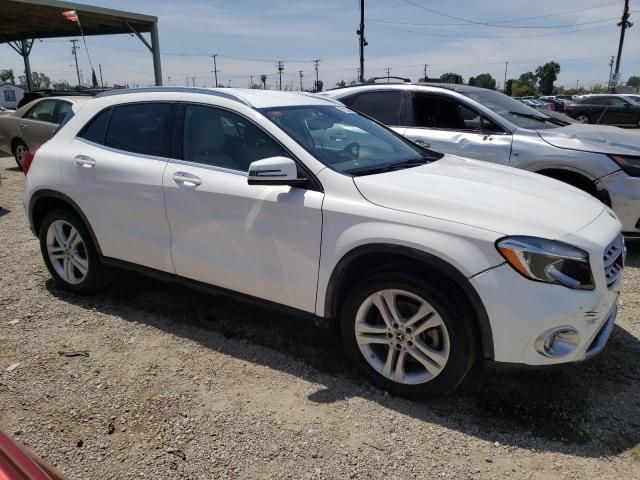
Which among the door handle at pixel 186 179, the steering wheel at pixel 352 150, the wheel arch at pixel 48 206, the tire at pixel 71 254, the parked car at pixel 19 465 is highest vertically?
the steering wheel at pixel 352 150

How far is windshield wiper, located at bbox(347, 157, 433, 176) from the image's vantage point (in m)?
3.13

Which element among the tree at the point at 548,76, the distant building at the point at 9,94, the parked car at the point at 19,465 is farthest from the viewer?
the tree at the point at 548,76

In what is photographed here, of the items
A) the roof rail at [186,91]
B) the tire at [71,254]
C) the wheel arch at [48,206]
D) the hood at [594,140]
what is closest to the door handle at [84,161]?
the wheel arch at [48,206]

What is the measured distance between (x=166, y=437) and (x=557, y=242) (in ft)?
7.22

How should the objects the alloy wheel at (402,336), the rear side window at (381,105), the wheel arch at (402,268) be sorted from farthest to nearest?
the rear side window at (381,105) → the alloy wheel at (402,336) → the wheel arch at (402,268)

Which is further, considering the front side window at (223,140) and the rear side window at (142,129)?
the rear side window at (142,129)

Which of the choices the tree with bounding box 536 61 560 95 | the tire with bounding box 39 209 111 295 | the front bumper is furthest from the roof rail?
the tree with bounding box 536 61 560 95

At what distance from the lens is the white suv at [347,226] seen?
8.33 feet

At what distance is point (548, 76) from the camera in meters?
80.2

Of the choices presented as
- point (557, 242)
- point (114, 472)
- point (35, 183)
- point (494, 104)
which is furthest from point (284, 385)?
point (494, 104)

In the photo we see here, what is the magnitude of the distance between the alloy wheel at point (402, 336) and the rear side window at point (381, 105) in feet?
12.9

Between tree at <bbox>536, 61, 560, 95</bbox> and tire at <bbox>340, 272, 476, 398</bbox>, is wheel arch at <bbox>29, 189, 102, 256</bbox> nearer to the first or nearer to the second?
tire at <bbox>340, 272, 476, 398</bbox>

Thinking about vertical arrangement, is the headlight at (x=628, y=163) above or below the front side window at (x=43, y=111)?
below

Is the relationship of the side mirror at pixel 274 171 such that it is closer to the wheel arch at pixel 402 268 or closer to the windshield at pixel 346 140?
the windshield at pixel 346 140
